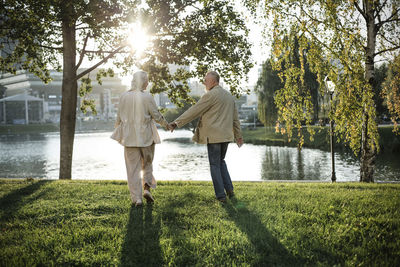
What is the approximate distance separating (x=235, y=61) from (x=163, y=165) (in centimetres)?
1220

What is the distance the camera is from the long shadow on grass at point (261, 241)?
3.05 metres

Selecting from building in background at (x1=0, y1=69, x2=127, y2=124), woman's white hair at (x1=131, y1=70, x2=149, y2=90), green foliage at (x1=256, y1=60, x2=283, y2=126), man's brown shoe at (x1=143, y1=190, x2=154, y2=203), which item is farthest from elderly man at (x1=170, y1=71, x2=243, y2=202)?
building in background at (x1=0, y1=69, x2=127, y2=124)

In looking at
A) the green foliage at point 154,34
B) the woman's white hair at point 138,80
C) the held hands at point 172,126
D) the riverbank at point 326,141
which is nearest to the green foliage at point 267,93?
the riverbank at point 326,141

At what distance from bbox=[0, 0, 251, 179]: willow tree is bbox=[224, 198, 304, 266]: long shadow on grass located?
6.15m

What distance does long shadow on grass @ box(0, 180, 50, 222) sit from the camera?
4660mm

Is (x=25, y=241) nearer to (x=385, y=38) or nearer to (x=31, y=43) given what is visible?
(x=31, y=43)

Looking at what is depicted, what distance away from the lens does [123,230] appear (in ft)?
12.6

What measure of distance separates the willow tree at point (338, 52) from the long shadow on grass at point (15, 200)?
17.2ft

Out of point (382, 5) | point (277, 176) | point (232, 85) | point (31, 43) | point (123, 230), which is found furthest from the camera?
point (277, 176)

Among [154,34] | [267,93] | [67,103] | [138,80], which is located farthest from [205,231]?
[267,93]

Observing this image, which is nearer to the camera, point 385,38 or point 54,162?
point 385,38

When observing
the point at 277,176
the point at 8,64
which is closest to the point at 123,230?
the point at 8,64

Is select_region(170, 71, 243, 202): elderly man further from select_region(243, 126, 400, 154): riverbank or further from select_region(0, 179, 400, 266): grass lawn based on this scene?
select_region(243, 126, 400, 154): riverbank

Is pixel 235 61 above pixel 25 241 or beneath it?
above
